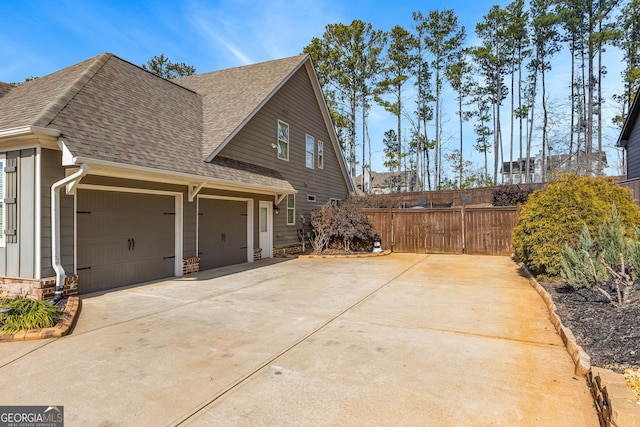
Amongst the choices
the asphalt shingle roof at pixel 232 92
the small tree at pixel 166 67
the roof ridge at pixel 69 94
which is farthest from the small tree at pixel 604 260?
the small tree at pixel 166 67

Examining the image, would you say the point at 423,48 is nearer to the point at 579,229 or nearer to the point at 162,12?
the point at 162,12

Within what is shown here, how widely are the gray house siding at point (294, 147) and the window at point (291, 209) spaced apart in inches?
6.6

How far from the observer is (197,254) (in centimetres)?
922

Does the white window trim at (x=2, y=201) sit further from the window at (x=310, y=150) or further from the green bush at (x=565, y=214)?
the green bush at (x=565, y=214)

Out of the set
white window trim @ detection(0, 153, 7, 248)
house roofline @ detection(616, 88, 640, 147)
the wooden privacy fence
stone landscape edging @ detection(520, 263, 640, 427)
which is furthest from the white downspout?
house roofline @ detection(616, 88, 640, 147)

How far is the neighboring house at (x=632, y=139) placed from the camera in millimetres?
15242

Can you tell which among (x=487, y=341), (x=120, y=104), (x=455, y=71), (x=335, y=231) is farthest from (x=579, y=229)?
(x=455, y=71)

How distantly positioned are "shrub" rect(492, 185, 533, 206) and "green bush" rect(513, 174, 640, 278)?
794 centimetres

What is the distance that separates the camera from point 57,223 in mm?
5977

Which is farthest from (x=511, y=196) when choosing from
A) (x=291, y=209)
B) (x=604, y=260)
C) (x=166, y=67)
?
(x=166, y=67)

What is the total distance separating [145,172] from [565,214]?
8.49 meters

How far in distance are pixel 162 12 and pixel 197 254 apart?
9276 millimetres

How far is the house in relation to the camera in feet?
19.4

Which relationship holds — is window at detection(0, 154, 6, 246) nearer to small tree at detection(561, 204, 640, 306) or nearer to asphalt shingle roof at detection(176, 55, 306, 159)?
asphalt shingle roof at detection(176, 55, 306, 159)
